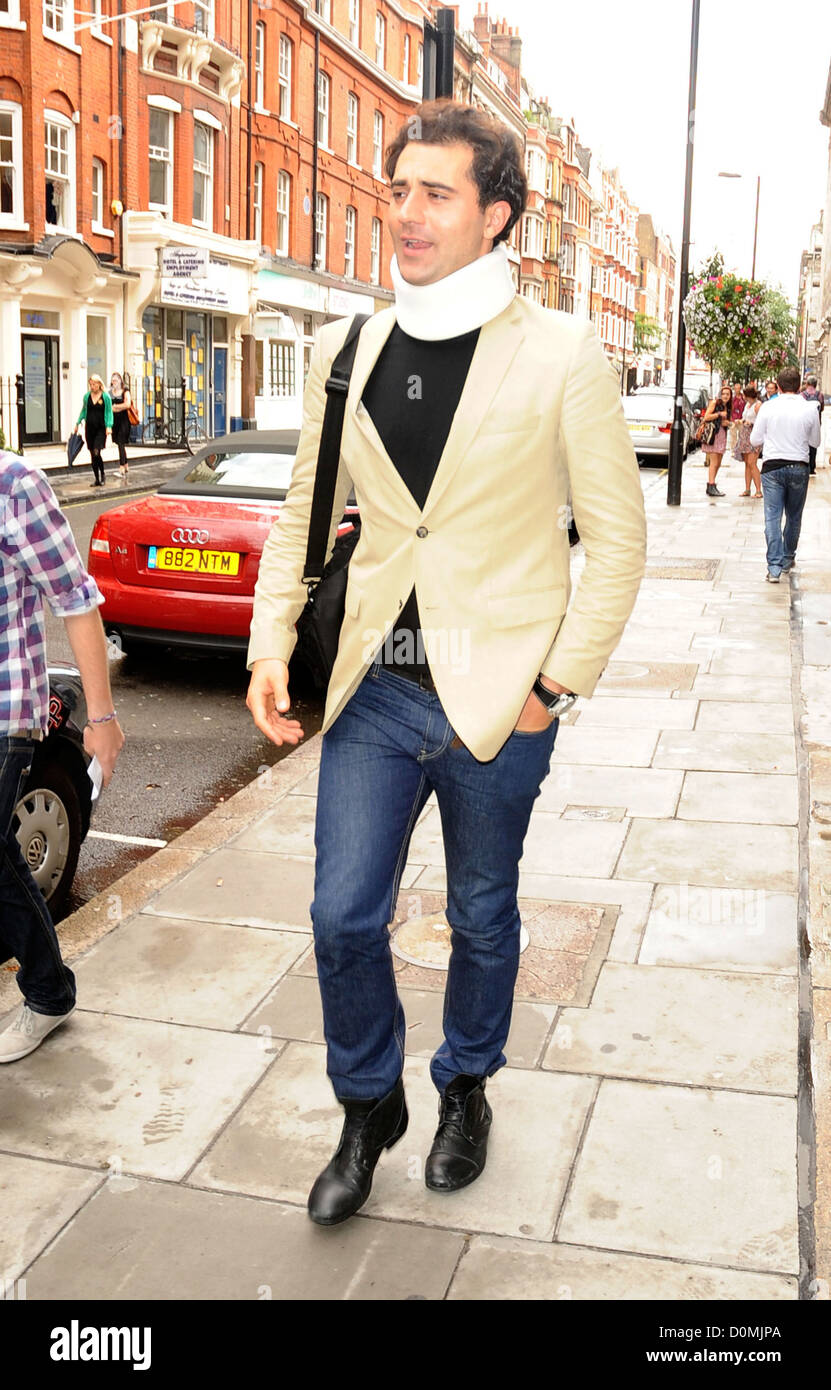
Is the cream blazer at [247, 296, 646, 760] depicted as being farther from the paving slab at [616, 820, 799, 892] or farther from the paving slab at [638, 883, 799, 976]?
the paving slab at [616, 820, 799, 892]


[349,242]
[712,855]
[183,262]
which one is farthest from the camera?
[349,242]

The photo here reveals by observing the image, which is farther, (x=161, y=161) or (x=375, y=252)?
(x=375, y=252)

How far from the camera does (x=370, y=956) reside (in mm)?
2711

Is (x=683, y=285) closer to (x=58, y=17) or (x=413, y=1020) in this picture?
(x=58, y=17)

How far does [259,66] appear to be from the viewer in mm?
36938

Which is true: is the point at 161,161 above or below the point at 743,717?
above

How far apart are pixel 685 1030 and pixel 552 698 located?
144 centimetres

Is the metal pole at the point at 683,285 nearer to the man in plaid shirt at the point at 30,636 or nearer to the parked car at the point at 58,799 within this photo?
the parked car at the point at 58,799

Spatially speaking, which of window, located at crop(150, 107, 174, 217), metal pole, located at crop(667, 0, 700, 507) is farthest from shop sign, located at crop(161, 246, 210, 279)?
metal pole, located at crop(667, 0, 700, 507)

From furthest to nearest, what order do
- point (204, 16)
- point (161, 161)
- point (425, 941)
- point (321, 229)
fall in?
1. point (321, 229)
2. point (204, 16)
3. point (161, 161)
4. point (425, 941)

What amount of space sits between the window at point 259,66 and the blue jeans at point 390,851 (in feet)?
124

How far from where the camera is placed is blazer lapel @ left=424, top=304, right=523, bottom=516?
8.51ft

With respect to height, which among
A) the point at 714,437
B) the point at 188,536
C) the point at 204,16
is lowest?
the point at 188,536

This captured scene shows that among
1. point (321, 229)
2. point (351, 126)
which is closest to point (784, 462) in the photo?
point (321, 229)
